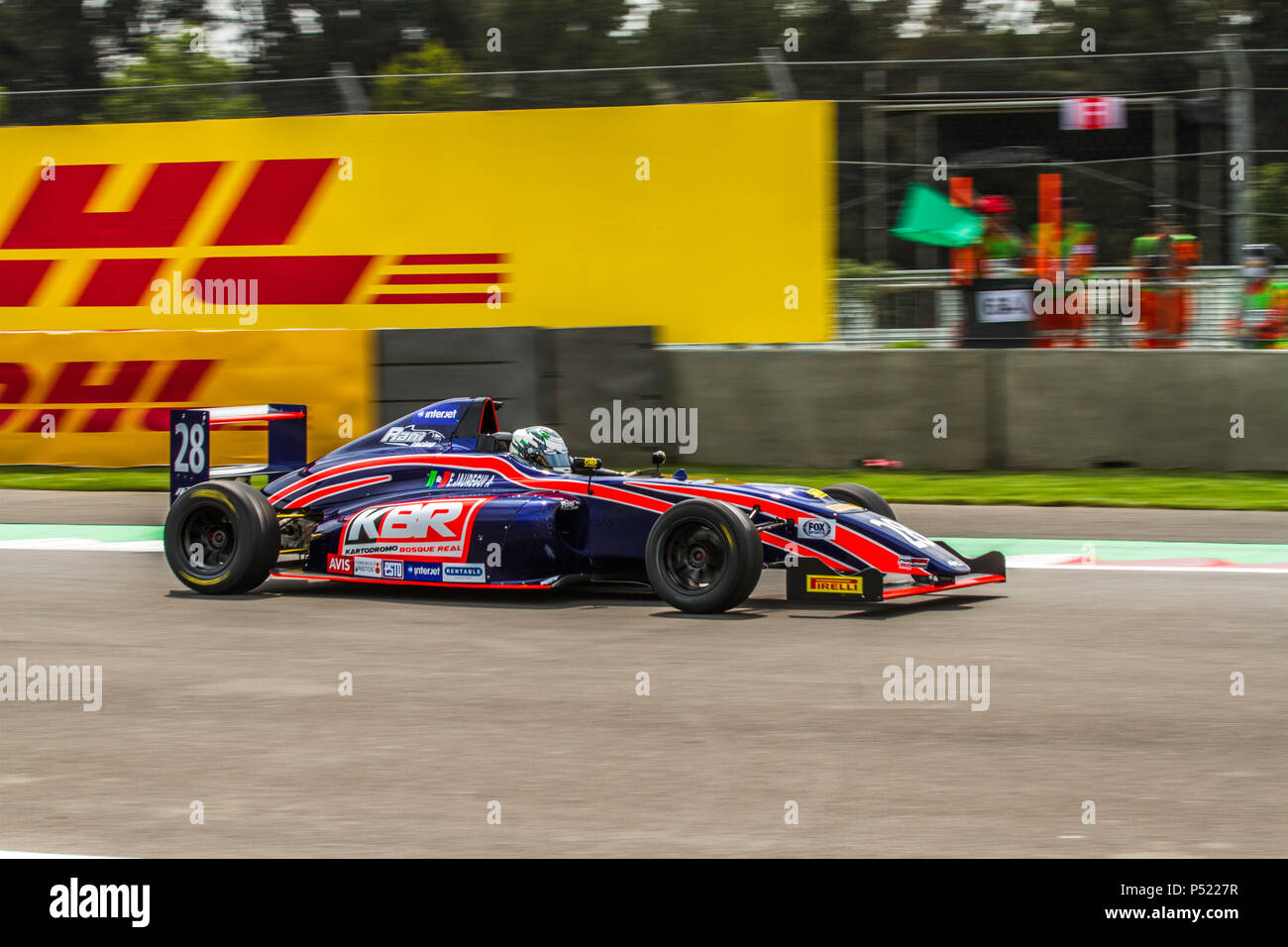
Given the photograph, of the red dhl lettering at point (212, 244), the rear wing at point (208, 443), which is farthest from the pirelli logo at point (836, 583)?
the red dhl lettering at point (212, 244)

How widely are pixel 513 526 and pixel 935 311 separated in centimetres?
811

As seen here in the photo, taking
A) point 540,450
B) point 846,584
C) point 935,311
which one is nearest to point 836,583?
point 846,584

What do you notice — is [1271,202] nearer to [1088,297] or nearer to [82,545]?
[1088,297]

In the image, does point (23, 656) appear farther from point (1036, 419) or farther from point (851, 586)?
point (1036, 419)

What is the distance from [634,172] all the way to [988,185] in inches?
149

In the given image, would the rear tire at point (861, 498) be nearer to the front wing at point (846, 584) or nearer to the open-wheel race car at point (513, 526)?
the open-wheel race car at point (513, 526)

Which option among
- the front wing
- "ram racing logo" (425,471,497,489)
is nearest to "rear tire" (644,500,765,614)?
the front wing

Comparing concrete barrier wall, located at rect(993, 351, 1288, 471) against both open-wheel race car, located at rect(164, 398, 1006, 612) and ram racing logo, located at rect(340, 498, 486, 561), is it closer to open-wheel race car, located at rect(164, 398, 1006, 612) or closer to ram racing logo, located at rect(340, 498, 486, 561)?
open-wheel race car, located at rect(164, 398, 1006, 612)

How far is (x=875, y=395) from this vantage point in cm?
1517

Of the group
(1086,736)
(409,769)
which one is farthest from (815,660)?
(409,769)

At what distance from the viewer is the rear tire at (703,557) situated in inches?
304

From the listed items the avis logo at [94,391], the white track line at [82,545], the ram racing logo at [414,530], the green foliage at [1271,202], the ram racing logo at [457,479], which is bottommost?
the white track line at [82,545]

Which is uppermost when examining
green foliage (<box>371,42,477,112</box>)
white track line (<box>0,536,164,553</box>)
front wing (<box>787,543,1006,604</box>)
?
green foliage (<box>371,42,477,112</box>)

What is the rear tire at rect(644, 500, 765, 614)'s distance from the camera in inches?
304
